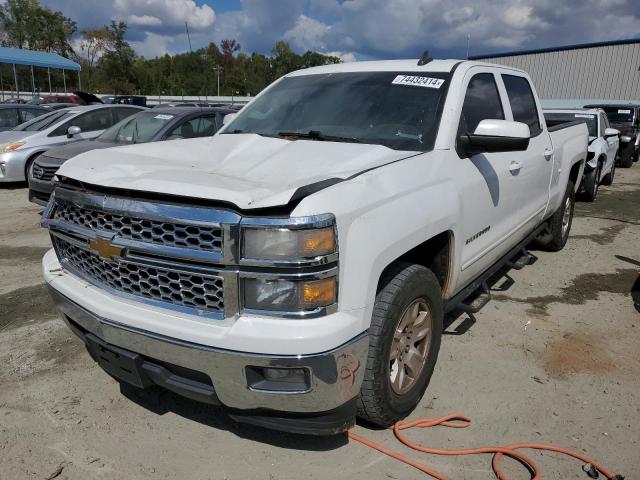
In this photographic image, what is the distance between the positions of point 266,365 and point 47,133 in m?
9.93

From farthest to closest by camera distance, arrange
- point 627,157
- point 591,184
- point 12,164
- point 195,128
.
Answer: point 627,157 < point 12,164 < point 591,184 < point 195,128

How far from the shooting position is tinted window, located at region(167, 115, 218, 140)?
26.6 feet

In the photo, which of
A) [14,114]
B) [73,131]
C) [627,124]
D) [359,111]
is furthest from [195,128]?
[627,124]

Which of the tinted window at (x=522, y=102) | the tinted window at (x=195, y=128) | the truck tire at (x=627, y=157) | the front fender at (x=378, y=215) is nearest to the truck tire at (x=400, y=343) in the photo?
the front fender at (x=378, y=215)

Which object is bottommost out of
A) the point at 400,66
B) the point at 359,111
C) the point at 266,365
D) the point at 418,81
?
the point at 266,365

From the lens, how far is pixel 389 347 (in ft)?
8.05

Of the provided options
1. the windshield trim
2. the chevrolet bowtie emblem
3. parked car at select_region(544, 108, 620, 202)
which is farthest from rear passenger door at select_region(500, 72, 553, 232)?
parked car at select_region(544, 108, 620, 202)

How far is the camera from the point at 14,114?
12.7m

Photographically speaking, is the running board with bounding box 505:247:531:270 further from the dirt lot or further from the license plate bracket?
the license plate bracket

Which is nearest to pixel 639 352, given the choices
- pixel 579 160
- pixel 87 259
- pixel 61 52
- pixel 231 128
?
pixel 579 160

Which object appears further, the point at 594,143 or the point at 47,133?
the point at 47,133

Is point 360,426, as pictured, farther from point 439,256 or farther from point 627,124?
point 627,124

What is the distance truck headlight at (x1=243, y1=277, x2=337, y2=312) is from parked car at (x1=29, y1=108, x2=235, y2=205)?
6.12 metres

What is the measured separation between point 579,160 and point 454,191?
3.84 meters
